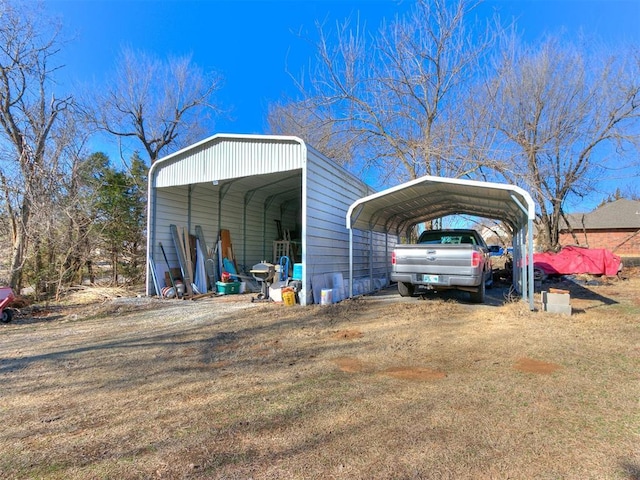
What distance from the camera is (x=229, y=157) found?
1009 cm

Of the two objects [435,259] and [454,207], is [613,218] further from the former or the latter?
[435,259]

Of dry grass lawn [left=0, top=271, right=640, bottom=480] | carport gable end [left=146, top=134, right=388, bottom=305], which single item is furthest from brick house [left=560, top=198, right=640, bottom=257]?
dry grass lawn [left=0, top=271, right=640, bottom=480]

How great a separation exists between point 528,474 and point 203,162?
10.1m

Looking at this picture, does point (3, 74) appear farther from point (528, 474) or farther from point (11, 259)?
point (528, 474)

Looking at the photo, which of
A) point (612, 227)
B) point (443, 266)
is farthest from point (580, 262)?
point (612, 227)

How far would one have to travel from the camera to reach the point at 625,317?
22.3 ft

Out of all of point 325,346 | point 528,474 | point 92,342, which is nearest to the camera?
point 528,474

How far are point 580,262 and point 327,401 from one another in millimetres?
14883

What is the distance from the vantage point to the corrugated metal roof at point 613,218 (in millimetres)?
35112

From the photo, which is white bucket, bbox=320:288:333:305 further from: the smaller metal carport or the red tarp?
the red tarp

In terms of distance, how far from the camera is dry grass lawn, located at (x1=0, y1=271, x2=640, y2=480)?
2340 mm

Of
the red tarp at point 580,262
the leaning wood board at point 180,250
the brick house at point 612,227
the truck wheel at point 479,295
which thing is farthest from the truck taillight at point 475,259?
the brick house at point 612,227

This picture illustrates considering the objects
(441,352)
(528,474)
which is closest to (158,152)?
(441,352)

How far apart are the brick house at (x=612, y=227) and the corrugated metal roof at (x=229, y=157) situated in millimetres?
34297
